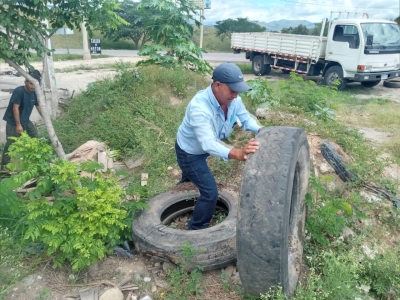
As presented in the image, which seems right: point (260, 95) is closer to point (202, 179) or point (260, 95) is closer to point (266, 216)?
point (202, 179)

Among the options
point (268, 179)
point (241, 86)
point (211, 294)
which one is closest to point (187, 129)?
point (241, 86)

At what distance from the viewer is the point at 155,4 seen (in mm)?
8500

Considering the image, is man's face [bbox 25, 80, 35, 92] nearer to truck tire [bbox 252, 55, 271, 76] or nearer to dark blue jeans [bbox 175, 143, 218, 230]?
dark blue jeans [bbox 175, 143, 218, 230]

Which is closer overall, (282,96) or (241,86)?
(241,86)

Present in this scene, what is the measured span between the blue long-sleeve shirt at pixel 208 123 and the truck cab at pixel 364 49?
974 cm

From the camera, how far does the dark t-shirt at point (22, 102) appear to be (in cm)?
537

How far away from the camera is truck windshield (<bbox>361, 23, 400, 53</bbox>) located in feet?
37.8

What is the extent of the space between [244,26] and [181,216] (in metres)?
38.9

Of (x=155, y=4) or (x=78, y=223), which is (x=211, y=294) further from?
(x=155, y=4)

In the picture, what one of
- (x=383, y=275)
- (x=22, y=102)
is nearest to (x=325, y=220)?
(x=383, y=275)

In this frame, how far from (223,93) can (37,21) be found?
2.91m

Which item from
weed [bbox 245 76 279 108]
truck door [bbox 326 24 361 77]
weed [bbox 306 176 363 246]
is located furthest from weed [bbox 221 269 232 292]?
truck door [bbox 326 24 361 77]

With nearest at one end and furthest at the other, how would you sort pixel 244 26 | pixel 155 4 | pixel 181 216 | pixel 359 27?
pixel 181 216, pixel 155 4, pixel 359 27, pixel 244 26

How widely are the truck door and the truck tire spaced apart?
11.5ft
